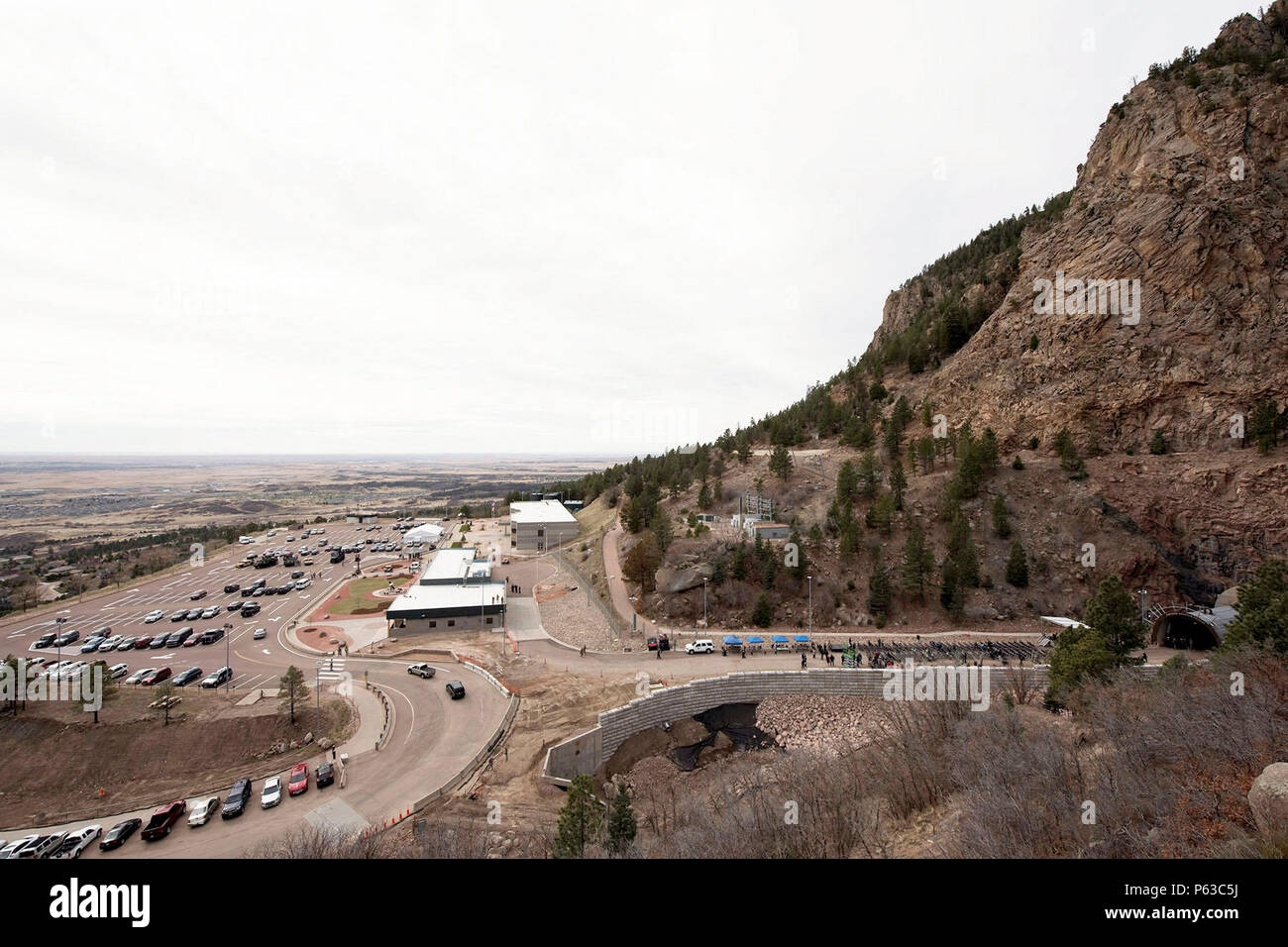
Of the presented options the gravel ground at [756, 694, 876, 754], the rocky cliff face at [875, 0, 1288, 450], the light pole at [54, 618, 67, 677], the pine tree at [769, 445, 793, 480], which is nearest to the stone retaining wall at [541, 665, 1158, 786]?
the gravel ground at [756, 694, 876, 754]

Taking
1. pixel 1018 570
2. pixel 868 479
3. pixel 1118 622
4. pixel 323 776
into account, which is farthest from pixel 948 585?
pixel 323 776

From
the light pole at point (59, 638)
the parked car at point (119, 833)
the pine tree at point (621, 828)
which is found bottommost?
the parked car at point (119, 833)

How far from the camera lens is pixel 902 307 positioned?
89.9 meters

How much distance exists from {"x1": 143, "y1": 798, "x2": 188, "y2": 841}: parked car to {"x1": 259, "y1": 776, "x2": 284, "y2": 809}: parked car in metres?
2.61

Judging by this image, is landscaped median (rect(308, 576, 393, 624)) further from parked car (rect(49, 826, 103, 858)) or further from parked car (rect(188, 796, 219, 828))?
parked car (rect(188, 796, 219, 828))

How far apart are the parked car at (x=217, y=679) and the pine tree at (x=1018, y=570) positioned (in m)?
55.5

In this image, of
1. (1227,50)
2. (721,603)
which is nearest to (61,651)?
(721,603)

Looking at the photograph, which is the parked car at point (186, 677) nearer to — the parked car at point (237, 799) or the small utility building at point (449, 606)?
the small utility building at point (449, 606)

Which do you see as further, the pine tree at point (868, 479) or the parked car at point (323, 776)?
the pine tree at point (868, 479)

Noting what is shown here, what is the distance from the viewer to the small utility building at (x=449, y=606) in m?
39.3

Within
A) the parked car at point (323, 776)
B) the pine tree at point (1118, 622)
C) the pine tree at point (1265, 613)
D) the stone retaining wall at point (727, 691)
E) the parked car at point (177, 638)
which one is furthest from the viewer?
the parked car at point (177, 638)

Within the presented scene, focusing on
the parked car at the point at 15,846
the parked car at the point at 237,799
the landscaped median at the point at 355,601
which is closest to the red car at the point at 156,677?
the landscaped median at the point at 355,601

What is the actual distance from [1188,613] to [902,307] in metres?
70.4

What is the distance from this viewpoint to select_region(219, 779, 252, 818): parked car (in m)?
19.4
